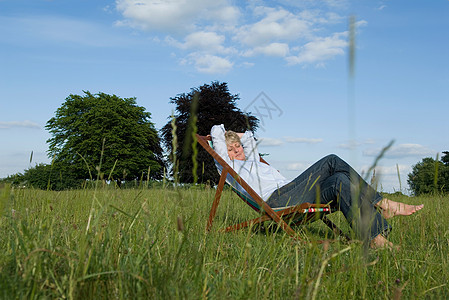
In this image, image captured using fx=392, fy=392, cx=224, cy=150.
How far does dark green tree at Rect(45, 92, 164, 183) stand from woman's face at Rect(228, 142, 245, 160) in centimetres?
2088

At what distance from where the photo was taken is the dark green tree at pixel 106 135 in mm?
27297

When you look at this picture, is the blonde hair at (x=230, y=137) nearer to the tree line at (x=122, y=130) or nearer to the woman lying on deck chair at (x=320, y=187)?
the woman lying on deck chair at (x=320, y=187)

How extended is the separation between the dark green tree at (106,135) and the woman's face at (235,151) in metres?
20.9

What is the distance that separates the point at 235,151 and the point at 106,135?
24.5 metres

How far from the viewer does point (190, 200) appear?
3.98 ft

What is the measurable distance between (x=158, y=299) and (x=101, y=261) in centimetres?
33

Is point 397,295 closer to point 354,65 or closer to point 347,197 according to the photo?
point 354,65

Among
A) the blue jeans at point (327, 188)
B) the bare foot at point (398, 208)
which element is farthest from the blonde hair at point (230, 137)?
the bare foot at point (398, 208)

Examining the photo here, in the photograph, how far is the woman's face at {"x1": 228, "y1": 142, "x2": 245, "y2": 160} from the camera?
5.58 m

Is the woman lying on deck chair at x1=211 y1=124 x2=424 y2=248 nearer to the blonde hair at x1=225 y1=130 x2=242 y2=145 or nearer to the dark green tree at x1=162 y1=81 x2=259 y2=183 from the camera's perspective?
the blonde hair at x1=225 y1=130 x2=242 y2=145

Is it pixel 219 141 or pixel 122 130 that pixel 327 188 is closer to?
pixel 219 141

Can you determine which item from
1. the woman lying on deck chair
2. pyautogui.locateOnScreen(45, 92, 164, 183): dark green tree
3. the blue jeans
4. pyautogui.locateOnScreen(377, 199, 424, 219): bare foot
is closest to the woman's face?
the woman lying on deck chair

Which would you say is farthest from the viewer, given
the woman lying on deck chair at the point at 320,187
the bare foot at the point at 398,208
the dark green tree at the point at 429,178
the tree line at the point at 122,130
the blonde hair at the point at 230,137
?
the tree line at the point at 122,130

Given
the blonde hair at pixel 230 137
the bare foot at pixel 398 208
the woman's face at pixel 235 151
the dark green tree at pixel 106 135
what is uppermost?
the dark green tree at pixel 106 135
